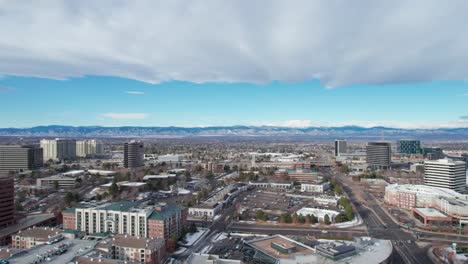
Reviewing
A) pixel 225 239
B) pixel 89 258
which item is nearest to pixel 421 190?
pixel 225 239

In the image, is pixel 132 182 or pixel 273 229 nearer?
pixel 273 229

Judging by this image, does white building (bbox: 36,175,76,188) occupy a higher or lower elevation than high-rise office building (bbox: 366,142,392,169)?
lower

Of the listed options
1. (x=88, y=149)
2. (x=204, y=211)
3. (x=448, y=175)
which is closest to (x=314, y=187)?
(x=448, y=175)

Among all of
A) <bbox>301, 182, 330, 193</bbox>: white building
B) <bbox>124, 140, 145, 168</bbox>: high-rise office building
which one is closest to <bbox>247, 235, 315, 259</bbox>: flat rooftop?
<bbox>301, 182, 330, 193</bbox>: white building

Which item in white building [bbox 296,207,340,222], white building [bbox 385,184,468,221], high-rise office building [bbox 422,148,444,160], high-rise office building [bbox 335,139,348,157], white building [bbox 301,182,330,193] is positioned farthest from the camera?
high-rise office building [bbox 335,139,348,157]

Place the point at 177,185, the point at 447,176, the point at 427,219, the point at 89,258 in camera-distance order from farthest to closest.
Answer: the point at 177,185, the point at 447,176, the point at 427,219, the point at 89,258

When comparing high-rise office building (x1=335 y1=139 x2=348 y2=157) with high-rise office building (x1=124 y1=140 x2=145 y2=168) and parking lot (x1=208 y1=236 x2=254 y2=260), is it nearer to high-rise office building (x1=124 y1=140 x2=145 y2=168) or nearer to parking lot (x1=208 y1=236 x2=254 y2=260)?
high-rise office building (x1=124 y1=140 x2=145 y2=168)

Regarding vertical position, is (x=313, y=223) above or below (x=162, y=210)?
below

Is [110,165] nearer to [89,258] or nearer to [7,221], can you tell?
[7,221]
